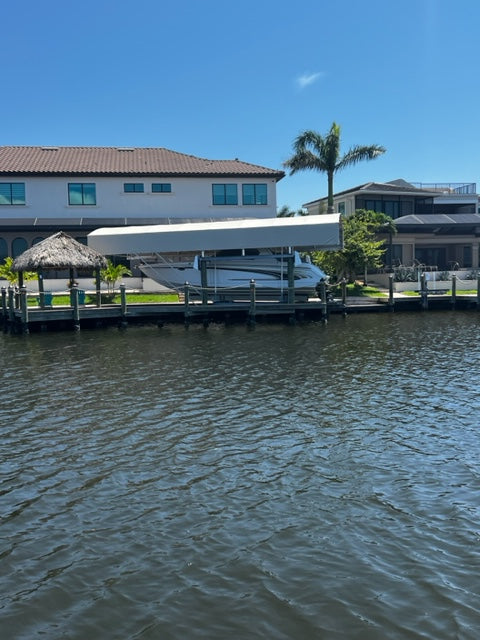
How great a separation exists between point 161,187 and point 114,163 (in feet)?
13.4

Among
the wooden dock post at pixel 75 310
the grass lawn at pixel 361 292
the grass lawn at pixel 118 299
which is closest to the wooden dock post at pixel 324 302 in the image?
the grass lawn at pixel 361 292

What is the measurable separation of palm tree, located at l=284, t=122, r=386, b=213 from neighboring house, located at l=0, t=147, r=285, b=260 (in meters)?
2.98

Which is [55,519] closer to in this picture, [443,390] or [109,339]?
[443,390]

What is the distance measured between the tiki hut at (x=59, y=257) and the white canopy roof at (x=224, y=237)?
1255 mm

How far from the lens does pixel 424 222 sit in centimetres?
4622

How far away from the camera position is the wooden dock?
26.2 meters

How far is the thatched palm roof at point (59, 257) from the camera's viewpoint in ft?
89.4

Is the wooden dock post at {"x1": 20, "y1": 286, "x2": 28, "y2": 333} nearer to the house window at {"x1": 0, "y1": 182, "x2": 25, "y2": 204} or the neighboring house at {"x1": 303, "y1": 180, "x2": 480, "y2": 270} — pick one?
the house window at {"x1": 0, "y1": 182, "x2": 25, "y2": 204}

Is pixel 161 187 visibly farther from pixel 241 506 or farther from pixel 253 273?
pixel 241 506

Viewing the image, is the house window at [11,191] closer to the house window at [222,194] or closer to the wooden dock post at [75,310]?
the house window at [222,194]

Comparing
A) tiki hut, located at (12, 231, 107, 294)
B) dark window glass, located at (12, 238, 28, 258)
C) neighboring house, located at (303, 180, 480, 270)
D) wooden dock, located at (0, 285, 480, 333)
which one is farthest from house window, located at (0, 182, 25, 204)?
neighboring house, located at (303, 180, 480, 270)

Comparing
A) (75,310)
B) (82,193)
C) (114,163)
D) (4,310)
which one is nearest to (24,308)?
(75,310)

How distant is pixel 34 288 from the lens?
35625mm

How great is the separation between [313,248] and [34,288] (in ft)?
57.4
